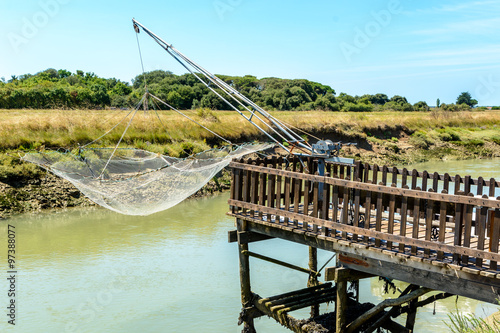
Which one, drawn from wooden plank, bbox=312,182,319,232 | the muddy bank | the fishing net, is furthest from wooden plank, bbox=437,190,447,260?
the muddy bank

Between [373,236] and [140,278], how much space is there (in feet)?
22.5

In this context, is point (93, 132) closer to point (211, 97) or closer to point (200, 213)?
point (200, 213)

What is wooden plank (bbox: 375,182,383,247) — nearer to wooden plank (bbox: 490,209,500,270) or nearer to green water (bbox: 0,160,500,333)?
wooden plank (bbox: 490,209,500,270)

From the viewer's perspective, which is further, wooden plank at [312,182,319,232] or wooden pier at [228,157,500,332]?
wooden plank at [312,182,319,232]

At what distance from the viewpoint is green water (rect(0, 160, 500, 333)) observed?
9.55m

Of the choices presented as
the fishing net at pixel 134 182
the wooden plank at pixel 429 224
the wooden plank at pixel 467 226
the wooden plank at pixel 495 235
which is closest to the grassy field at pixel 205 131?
the fishing net at pixel 134 182

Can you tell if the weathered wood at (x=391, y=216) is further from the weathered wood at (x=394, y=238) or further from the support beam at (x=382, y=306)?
the support beam at (x=382, y=306)

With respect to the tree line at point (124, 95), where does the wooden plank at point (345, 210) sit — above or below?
below

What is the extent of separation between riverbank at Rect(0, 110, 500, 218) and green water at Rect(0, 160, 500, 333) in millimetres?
2199

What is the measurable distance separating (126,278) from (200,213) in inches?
240

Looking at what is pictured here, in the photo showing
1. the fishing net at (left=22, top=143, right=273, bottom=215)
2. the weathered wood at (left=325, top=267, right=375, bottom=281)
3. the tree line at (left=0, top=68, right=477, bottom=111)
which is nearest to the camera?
the weathered wood at (left=325, top=267, right=375, bottom=281)

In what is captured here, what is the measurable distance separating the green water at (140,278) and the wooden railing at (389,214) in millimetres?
2943

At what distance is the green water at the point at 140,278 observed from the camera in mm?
9547

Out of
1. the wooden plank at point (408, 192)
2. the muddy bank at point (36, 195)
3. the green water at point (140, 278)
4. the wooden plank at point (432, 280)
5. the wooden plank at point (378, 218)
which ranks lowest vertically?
the green water at point (140, 278)
